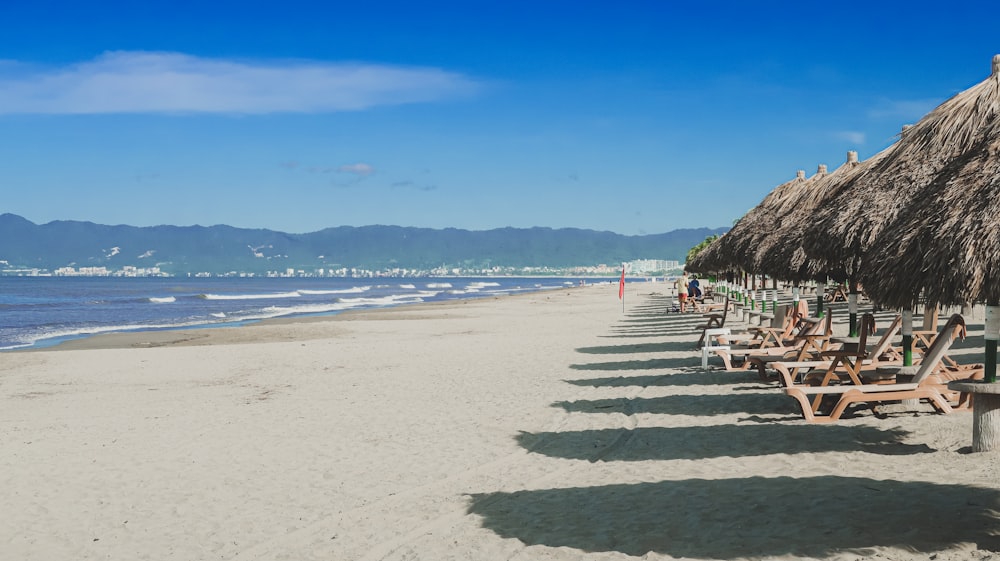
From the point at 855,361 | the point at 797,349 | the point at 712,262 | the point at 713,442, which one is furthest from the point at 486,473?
the point at 712,262

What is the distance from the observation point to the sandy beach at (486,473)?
469cm

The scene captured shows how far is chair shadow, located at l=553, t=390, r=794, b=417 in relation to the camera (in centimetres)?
831

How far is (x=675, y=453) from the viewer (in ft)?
22.0

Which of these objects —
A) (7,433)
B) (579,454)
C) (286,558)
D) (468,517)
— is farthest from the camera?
(7,433)

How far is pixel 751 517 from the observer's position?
483 centimetres

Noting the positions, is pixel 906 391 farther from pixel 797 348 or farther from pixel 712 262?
pixel 712 262

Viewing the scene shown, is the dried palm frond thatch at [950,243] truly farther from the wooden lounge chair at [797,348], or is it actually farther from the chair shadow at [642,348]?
the chair shadow at [642,348]

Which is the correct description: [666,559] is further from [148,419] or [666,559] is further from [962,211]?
[148,419]

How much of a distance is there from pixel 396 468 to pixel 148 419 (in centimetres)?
→ 396

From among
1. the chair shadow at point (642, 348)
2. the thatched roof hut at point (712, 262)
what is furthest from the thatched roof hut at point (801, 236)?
the thatched roof hut at point (712, 262)

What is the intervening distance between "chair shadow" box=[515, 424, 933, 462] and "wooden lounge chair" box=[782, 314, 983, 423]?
0.19m

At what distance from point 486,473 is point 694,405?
3.19 metres

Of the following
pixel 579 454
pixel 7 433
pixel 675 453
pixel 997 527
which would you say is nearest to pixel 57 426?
pixel 7 433

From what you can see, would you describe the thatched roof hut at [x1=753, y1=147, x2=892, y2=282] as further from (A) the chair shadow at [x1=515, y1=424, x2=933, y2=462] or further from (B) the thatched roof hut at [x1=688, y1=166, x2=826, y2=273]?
(A) the chair shadow at [x1=515, y1=424, x2=933, y2=462]
